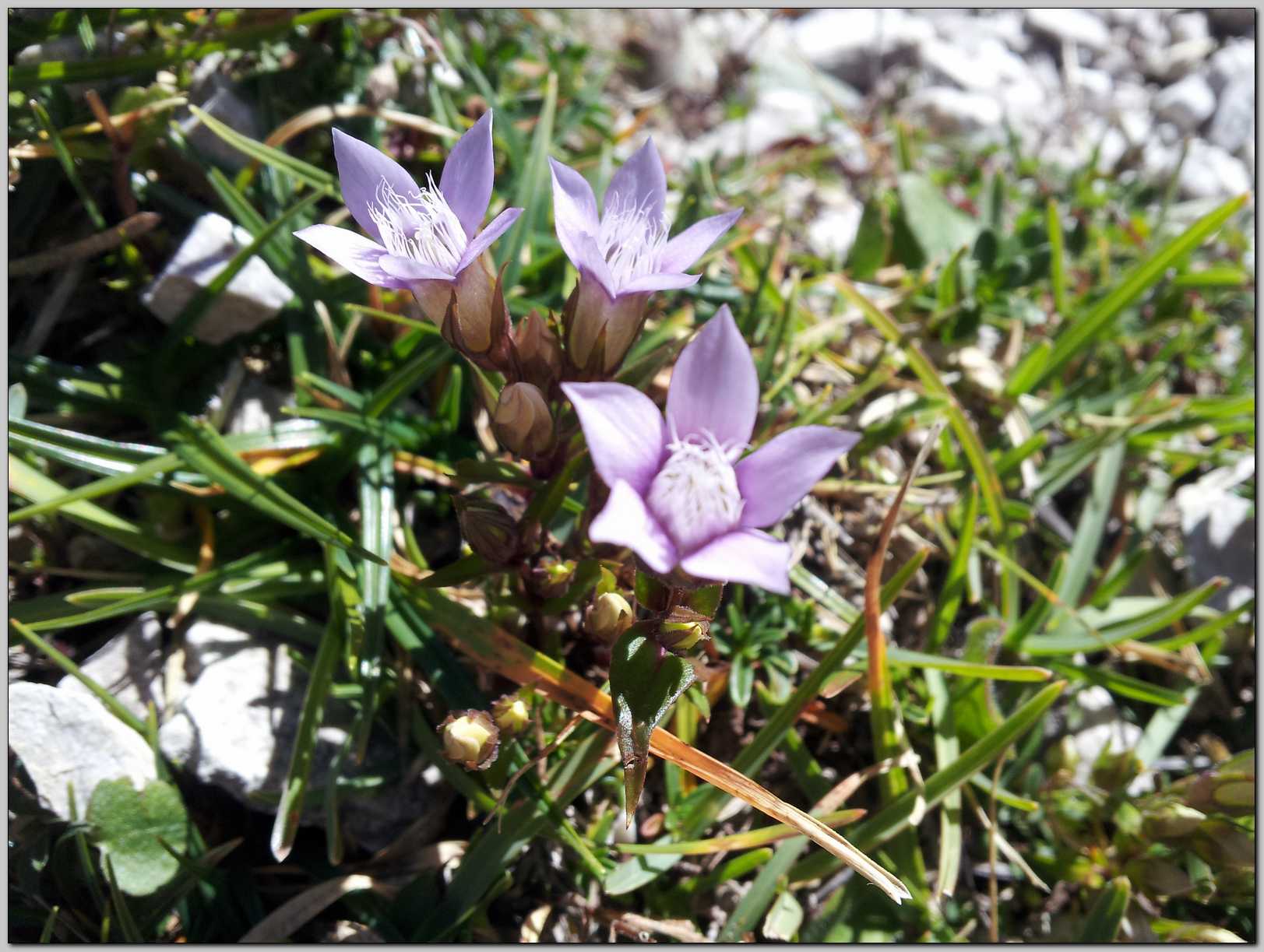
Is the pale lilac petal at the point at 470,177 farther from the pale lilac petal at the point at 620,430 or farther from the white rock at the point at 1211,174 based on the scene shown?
the white rock at the point at 1211,174

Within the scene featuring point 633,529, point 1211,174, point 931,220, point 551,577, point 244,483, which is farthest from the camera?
point 1211,174

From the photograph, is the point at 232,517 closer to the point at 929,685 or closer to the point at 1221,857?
the point at 929,685

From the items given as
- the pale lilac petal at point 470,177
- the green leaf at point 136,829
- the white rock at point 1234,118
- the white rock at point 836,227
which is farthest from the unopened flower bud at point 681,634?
the white rock at point 1234,118

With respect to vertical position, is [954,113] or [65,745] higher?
[954,113]

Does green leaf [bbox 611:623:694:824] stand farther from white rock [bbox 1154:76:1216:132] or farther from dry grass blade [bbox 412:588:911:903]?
white rock [bbox 1154:76:1216:132]

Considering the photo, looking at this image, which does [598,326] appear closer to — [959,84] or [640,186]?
[640,186]

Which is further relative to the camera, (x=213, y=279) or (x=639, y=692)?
(x=213, y=279)

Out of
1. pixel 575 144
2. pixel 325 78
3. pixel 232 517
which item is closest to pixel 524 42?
pixel 575 144

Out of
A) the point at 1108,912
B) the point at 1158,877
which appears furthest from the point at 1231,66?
the point at 1108,912
